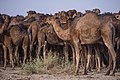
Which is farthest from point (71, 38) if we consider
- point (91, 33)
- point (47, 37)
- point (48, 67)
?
point (47, 37)

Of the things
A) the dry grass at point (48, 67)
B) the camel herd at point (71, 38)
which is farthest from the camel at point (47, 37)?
the dry grass at point (48, 67)

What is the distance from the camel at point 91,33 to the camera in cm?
1433

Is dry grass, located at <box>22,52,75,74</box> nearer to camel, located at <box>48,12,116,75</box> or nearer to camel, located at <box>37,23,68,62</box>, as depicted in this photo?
camel, located at <box>48,12,116,75</box>

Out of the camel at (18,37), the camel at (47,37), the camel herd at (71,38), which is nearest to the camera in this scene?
the camel herd at (71,38)

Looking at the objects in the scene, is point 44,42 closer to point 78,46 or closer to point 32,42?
point 32,42

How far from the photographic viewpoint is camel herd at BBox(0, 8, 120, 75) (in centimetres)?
1473

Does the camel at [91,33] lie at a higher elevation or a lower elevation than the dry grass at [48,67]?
higher

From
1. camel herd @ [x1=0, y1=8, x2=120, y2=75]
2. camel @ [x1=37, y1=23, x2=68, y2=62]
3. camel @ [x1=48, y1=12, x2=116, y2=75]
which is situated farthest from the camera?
camel @ [x1=37, y1=23, x2=68, y2=62]

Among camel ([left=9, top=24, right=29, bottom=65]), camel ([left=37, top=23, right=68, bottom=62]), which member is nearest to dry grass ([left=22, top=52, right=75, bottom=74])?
camel ([left=37, top=23, right=68, bottom=62])

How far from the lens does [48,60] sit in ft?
56.1

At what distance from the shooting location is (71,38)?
15617mm

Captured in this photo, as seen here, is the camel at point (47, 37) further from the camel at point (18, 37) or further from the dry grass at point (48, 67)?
the dry grass at point (48, 67)

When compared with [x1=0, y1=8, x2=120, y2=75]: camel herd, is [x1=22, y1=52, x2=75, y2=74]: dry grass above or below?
below

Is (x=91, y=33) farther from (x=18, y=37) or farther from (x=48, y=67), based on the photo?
(x=18, y=37)
